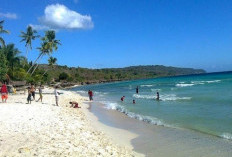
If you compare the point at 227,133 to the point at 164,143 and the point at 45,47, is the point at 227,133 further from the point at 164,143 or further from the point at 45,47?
the point at 45,47

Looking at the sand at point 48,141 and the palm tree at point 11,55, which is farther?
the palm tree at point 11,55

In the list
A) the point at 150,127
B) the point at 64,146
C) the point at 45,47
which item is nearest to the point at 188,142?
the point at 150,127

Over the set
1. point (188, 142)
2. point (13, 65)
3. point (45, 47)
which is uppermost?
point (45, 47)

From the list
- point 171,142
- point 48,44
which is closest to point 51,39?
point 48,44

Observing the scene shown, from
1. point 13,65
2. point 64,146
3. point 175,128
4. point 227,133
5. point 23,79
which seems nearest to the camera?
point 64,146

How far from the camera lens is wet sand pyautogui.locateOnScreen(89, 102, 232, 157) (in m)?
10.1

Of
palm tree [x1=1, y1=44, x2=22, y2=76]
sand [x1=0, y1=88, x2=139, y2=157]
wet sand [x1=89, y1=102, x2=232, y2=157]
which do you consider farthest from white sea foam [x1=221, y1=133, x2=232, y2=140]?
palm tree [x1=1, y1=44, x2=22, y2=76]

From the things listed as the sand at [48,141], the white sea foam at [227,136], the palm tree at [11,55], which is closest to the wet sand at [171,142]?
the white sea foam at [227,136]

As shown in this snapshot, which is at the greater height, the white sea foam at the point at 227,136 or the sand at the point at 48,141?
the sand at the point at 48,141

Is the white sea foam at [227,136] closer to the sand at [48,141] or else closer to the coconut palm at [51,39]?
the sand at [48,141]

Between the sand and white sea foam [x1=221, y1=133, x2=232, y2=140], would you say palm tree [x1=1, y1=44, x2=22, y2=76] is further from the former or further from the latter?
white sea foam [x1=221, y1=133, x2=232, y2=140]

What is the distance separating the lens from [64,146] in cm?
916

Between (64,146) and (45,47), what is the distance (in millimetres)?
50772

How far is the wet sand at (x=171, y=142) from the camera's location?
10.1 meters
